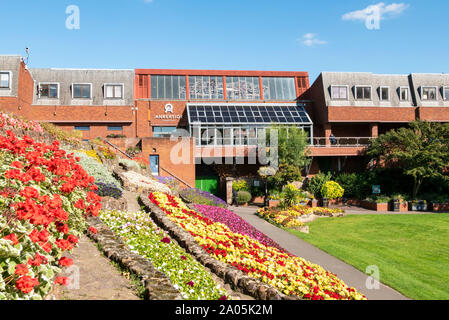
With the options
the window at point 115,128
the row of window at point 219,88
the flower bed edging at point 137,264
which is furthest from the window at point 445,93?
the flower bed edging at point 137,264

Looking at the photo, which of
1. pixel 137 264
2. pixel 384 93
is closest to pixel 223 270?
pixel 137 264

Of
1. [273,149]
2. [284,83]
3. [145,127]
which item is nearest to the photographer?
[273,149]

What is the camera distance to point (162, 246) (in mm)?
8367

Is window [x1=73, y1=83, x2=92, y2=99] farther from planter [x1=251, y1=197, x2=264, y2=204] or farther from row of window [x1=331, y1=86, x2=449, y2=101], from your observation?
row of window [x1=331, y1=86, x2=449, y2=101]

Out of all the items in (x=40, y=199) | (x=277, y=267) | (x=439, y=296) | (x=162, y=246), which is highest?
(x=40, y=199)

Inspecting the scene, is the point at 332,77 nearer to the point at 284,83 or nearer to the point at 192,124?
the point at 284,83

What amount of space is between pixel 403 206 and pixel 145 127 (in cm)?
2265

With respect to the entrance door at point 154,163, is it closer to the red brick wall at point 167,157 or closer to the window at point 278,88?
the red brick wall at point 167,157

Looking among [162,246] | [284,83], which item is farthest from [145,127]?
[162,246]

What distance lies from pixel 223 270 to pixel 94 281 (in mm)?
2959

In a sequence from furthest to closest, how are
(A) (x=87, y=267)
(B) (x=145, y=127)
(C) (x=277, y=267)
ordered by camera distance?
(B) (x=145, y=127), (C) (x=277, y=267), (A) (x=87, y=267)

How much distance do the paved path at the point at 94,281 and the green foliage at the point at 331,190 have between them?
2228cm

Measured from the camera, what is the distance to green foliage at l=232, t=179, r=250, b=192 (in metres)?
27.8

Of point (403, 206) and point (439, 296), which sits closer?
point (439, 296)
